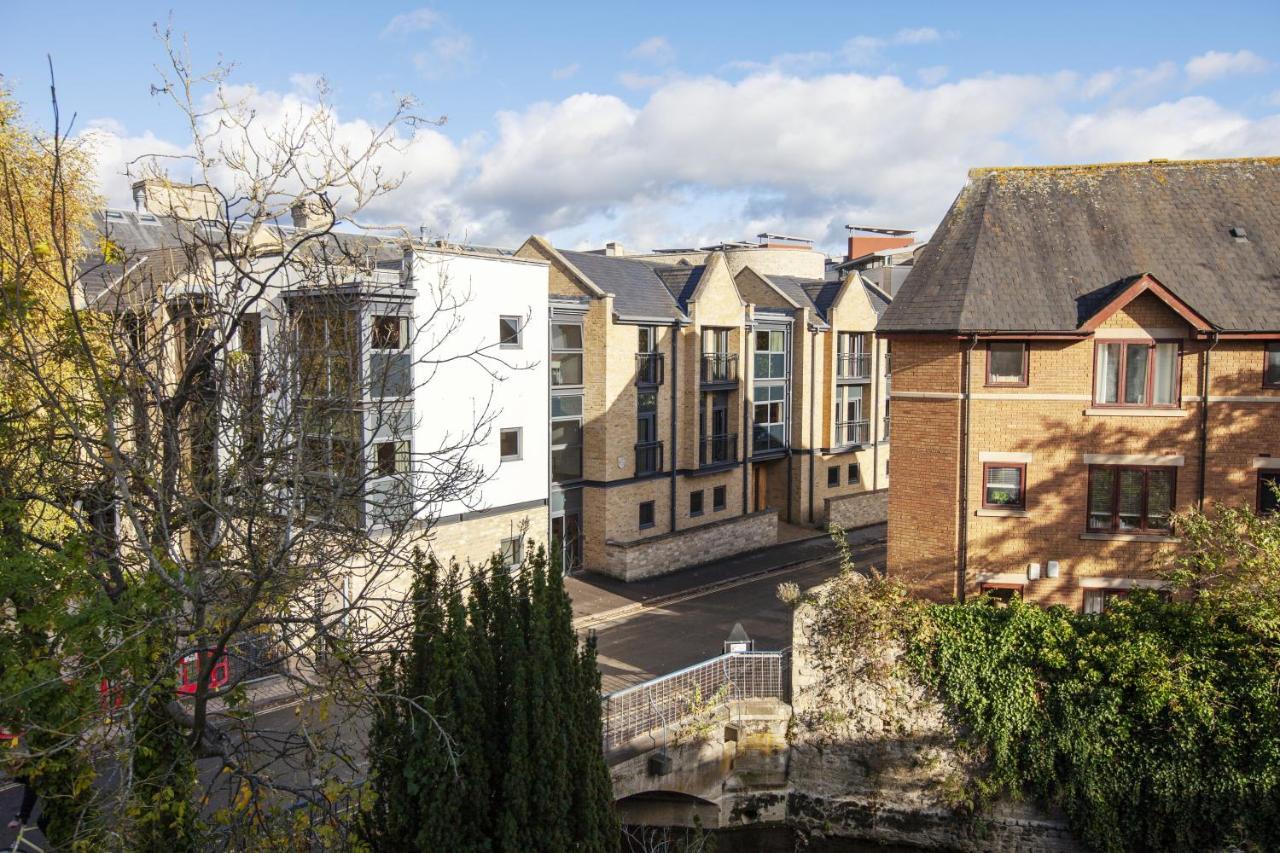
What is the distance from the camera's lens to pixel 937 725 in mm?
17312

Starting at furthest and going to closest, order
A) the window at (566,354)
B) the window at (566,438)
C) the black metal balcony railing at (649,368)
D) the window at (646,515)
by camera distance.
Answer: the window at (646,515) < the black metal balcony railing at (649,368) < the window at (566,438) < the window at (566,354)

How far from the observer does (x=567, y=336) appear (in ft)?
94.2

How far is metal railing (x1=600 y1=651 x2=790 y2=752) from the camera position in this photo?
54.7 feet

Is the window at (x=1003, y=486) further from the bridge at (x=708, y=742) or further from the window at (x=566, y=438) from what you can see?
the window at (x=566, y=438)

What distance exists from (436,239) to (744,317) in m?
23.4

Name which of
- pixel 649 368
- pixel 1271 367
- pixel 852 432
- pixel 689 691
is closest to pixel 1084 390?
pixel 1271 367

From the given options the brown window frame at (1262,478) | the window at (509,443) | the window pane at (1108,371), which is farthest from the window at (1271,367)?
the window at (509,443)

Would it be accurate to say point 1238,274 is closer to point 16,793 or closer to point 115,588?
point 115,588

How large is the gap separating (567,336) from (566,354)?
0.72 m

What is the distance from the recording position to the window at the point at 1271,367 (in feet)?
61.9

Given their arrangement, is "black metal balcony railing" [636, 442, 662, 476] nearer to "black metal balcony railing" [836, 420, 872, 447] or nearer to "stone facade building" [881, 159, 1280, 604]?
"black metal balcony railing" [836, 420, 872, 447]

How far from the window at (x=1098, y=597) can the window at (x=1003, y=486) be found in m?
2.41

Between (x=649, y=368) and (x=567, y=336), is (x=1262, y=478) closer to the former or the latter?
(x=649, y=368)

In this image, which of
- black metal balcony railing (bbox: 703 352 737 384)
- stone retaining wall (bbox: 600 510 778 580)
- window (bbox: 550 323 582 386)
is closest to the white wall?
window (bbox: 550 323 582 386)
